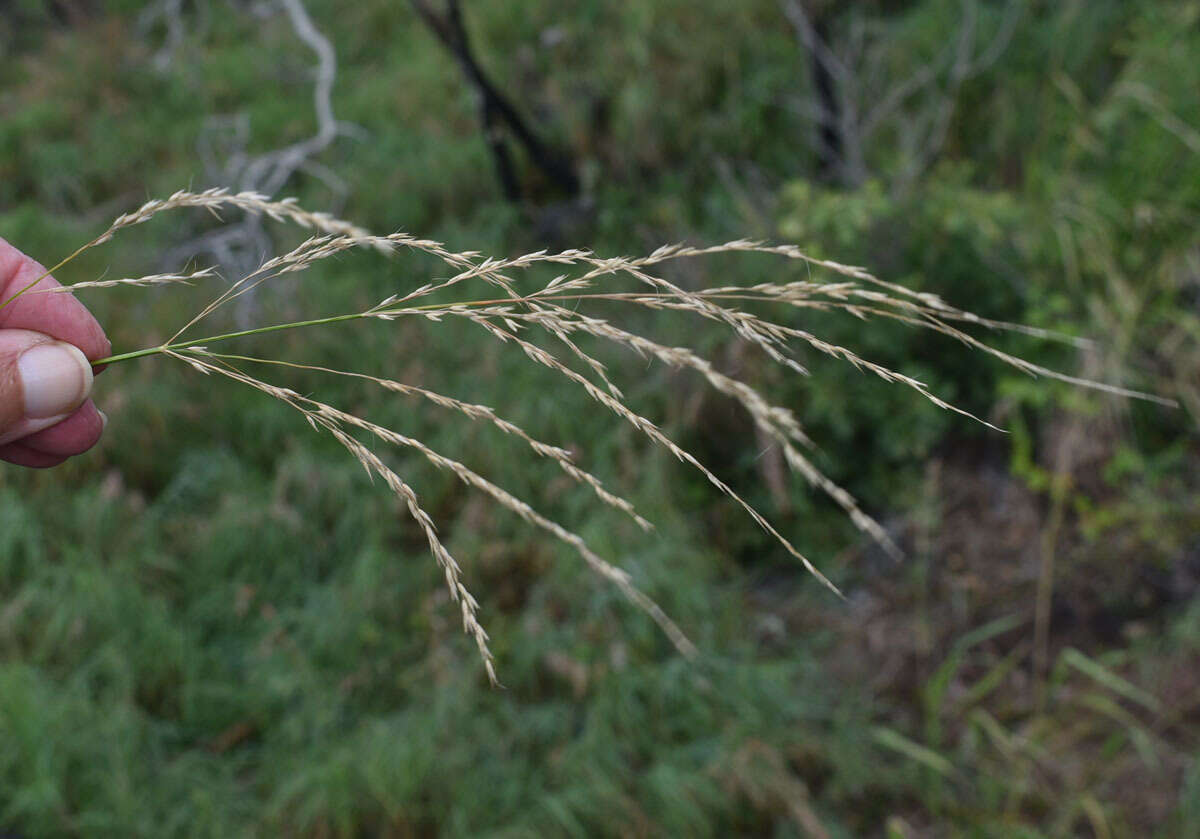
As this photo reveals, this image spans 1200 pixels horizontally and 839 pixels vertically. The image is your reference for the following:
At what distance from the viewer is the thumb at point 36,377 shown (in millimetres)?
1244

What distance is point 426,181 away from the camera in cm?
513

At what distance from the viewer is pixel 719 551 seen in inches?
138

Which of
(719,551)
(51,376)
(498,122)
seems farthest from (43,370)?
(498,122)

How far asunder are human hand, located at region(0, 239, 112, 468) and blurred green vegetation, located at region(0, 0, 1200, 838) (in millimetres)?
1412

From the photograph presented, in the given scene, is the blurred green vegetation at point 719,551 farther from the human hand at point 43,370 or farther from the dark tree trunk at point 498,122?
the human hand at point 43,370

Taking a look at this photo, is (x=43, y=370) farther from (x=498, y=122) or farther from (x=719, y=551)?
(x=498, y=122)

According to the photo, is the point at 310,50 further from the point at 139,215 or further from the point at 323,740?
the point at 139,215

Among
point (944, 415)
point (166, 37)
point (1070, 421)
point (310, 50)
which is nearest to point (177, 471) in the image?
point (944, 415)

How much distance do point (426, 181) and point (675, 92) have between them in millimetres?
1486

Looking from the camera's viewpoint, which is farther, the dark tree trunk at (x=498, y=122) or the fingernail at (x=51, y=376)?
the dark tree trunk at (x=498, y=122)

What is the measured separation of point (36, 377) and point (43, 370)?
13 millimetres

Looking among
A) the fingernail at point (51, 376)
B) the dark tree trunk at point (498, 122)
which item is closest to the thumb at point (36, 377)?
the fingernail at point (51, 376)

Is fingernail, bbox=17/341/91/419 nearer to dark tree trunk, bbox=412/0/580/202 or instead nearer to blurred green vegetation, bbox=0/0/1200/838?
blurred green vegetation, bbox=0/0/1200/838

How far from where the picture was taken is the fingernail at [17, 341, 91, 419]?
4.09 ft
